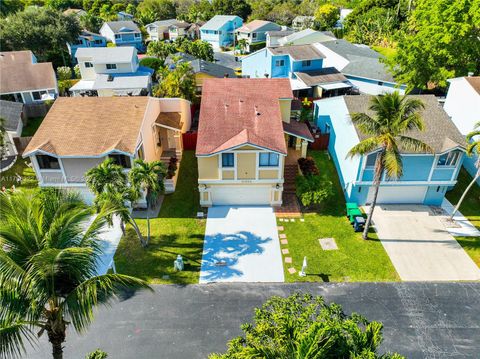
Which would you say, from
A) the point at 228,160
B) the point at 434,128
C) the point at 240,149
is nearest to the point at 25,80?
the point at 228,160

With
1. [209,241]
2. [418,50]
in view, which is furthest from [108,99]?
[418,50]

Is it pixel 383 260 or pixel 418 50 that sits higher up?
pixel 418 50

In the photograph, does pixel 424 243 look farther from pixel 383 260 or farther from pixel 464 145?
pixel 464 145

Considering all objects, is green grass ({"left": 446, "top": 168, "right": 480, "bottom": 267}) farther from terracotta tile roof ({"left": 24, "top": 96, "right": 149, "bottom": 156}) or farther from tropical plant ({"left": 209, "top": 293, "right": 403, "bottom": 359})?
terracotta tile roof ({"left": 24, "top": 96, "right": 149, "bottom": 156})

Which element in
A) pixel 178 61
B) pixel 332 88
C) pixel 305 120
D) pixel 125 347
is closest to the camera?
pixel 125 347

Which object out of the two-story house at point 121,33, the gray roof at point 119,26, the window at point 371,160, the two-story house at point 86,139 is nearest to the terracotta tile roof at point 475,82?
the window at point 371,160

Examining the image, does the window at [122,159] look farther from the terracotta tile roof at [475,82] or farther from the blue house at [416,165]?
the terracotta tile roof at [475,82]
